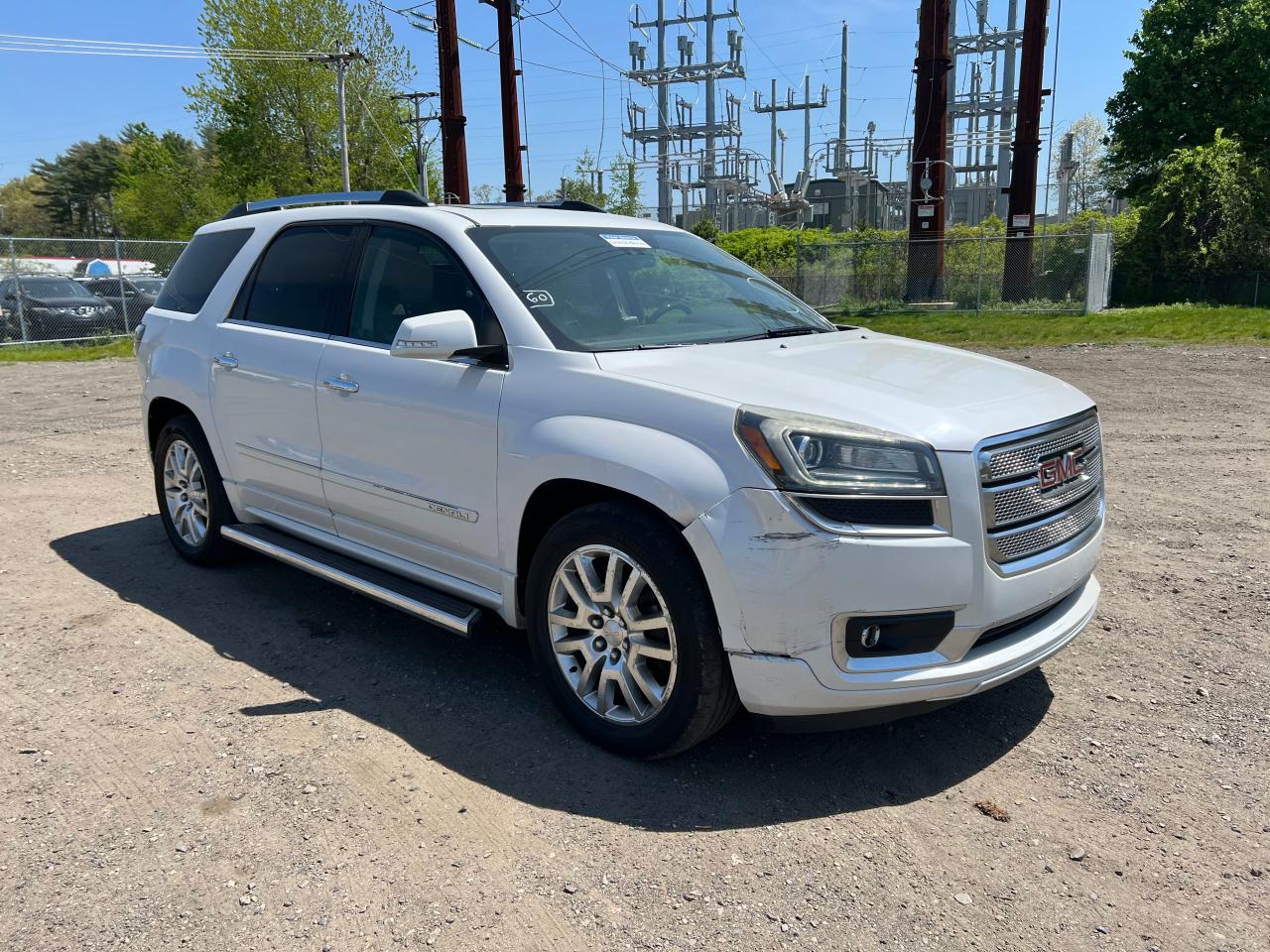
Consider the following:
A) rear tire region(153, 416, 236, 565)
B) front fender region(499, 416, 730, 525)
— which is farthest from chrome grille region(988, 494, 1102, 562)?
rear tire region(153, 416, 236, 565)

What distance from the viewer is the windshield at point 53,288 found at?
20122 mm

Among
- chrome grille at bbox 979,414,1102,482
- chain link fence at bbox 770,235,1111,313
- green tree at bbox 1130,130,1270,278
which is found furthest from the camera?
green tree at bbox 1130,130,1270,278

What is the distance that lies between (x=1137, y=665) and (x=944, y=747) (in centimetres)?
118

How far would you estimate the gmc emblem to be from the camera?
10.4ft

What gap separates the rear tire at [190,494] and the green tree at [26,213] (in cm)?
11164

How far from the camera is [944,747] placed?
344cm

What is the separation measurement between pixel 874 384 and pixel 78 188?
124 m

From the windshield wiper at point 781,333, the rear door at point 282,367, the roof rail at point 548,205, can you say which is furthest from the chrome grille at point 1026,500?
the rear door at point 282,367

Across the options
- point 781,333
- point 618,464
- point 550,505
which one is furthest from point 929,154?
point 618,464

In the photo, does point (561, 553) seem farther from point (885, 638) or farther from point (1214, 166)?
point (1214, 166)

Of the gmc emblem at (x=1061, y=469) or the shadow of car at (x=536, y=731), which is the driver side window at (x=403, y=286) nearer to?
the shadow of car at (x=536, y=731)

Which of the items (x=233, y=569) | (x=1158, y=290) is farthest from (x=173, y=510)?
(x=1158, y=290)

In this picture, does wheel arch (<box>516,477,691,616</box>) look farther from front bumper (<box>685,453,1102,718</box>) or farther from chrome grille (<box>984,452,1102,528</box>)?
chrome grille (<box>984,452,1102,528</box>)

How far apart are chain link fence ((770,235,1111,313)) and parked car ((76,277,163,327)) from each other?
15549 mm
